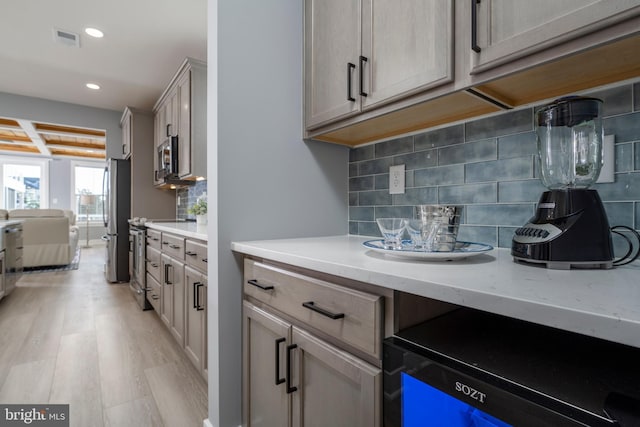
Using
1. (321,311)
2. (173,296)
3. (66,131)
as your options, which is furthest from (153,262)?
(66,131)

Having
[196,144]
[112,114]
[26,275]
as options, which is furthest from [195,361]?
[112,114]

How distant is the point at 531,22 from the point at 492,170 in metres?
0.50

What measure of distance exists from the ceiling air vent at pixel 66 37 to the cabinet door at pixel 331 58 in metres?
2.66

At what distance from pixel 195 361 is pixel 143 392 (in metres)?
0.29

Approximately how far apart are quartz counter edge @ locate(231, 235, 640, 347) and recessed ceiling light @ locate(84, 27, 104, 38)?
3178mm

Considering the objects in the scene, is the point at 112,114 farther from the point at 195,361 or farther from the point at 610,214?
the point at 610,214

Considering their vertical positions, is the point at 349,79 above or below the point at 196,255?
above

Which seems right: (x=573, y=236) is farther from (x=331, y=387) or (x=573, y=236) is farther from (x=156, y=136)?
(x=156, y=136)

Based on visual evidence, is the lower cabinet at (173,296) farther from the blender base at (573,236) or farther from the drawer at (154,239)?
the blender base at (573,236)

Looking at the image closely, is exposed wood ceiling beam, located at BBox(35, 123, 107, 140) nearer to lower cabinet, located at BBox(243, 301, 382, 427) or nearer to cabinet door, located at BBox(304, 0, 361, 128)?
cabinet door, located at BBox(304, 0, 361, 128)

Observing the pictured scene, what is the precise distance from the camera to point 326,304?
2.95 feet

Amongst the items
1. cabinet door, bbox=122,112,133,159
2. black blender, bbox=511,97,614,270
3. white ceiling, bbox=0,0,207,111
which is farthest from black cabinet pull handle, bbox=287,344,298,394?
cabinet door, bbox=122,112,133,159

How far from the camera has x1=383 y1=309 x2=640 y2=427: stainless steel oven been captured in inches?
18.5

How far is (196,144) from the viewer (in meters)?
2.86
